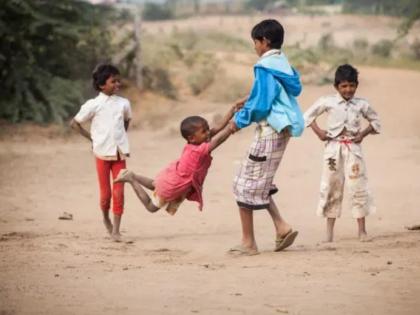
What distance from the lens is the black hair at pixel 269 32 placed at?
296 inches

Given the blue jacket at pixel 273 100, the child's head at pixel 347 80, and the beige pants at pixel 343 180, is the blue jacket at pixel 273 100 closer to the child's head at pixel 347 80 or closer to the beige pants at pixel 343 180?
the child's head at pixel 347 80

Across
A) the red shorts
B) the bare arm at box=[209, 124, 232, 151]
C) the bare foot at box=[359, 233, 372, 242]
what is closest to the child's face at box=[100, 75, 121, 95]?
the red shorts

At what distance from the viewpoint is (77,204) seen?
11.6 m

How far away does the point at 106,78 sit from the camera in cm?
886

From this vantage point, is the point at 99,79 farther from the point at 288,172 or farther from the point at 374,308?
the point at 288,172

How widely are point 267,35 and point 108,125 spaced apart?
6.57ft

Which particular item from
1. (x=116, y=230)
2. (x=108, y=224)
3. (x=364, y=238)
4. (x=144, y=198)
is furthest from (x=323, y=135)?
(x=108, y=224)

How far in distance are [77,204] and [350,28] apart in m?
27.4

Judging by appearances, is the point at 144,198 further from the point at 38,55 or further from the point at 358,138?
the point at 38,55

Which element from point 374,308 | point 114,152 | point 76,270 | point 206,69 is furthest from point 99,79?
point 206,69

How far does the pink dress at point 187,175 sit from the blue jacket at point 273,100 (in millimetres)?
571

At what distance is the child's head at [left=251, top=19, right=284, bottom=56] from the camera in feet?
24.7

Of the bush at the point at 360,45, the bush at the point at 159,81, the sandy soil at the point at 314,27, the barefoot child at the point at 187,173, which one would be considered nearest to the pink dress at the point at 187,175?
the barefoot child at the point at 187,173

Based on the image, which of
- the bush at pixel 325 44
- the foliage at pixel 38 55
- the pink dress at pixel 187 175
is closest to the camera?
the pink dress at pixel 187 175
